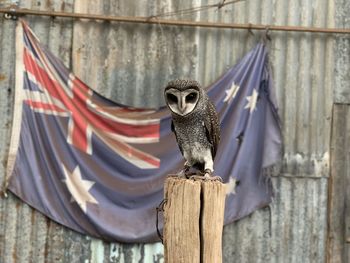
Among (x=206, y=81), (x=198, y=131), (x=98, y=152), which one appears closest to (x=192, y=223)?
(x=198, y=131)

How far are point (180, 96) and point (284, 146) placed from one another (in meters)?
2.74

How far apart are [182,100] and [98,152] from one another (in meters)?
2.41

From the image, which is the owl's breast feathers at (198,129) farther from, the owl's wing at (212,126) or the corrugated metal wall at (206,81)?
the corrugated metal wall at (206,81)

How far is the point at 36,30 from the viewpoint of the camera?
5723mm

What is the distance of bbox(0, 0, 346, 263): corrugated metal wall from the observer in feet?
18.6

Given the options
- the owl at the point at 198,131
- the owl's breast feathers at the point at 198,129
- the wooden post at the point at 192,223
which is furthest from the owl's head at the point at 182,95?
the wooden post at the point at 192,223

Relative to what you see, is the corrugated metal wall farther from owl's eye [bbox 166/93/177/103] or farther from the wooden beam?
owl's eye [bbox 166/93/177/103]

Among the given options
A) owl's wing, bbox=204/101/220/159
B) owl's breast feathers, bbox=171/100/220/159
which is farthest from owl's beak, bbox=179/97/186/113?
owl's wing, bbox=204/101/220/159

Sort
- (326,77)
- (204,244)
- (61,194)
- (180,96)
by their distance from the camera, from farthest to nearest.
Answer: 1. (326,77)
2. (61,194)
3. (180,96)
4. (204,244)

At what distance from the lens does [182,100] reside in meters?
3.36

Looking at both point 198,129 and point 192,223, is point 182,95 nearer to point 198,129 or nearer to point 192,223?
point 198,129

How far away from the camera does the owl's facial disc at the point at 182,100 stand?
3336 millimetres

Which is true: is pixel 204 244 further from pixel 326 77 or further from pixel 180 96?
pixel 326 77

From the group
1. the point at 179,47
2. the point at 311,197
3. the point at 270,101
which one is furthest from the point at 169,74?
the point at 311,197
